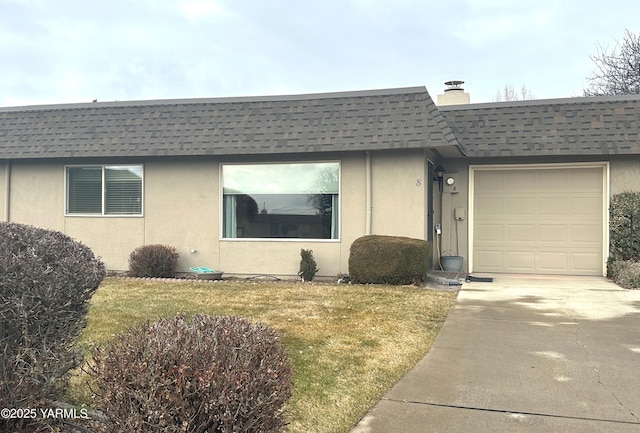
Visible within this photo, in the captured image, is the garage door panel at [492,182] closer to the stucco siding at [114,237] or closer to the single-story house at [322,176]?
the single-story house at [322,176]

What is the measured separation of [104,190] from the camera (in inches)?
465

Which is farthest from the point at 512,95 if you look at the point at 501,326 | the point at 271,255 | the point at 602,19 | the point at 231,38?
the point at 501,326

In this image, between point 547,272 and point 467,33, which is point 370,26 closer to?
point 467,33

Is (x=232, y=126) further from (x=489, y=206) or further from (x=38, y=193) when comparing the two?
(x=489, y=206)

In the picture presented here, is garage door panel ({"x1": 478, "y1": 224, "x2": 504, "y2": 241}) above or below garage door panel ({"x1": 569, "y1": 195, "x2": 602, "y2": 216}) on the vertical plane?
below

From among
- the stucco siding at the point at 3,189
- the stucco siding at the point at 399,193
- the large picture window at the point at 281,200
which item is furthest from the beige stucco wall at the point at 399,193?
the stucco siding at the point at 3,189

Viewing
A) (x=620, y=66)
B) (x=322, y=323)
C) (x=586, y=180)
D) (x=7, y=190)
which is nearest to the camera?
(x=322, y=323)

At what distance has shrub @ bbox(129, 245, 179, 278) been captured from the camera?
10836 millimetres

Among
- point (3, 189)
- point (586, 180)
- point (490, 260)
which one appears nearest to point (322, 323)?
point (490, 260)

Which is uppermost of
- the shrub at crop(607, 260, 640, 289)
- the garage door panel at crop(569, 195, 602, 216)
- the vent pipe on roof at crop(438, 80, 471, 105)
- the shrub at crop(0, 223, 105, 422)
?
the vent pipe on roof at crop(438, 80, 471, 105)

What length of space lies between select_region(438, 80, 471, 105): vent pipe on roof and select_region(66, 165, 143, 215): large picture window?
7.54 meters

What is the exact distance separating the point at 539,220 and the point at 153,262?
851cm

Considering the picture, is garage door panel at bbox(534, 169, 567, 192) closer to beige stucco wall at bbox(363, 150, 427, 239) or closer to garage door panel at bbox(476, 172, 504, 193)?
garage door panel at bbox(476, 172, 504, 193)

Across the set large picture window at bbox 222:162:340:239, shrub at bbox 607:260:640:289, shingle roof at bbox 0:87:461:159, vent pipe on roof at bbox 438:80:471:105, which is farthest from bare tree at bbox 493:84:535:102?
large picture window at bbox 222:162:340:239
